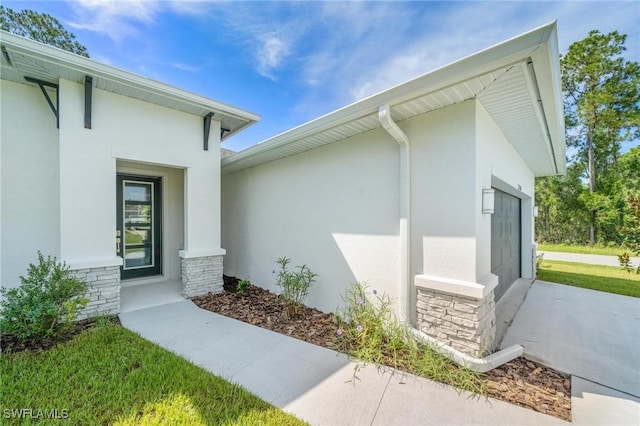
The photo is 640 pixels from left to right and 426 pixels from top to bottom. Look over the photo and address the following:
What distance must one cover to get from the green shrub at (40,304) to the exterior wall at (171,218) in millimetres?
3253

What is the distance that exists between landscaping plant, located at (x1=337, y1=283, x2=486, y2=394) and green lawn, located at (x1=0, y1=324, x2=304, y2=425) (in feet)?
5.23

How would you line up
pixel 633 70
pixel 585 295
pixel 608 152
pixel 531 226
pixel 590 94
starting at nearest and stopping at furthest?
pixel 585 295
pixel 531 226
pixel 633 70
pixel 590 94
pixel 608 152

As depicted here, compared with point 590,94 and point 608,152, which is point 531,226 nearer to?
point 590,94

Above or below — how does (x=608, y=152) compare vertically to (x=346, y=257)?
above

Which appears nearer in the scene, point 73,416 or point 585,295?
point 73,416

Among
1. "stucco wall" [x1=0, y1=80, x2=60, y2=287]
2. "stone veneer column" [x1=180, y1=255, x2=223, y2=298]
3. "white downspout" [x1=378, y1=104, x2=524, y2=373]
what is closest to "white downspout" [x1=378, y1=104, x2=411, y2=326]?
"white downspout" [x1=378, y1=104, x2=524, y2=373]

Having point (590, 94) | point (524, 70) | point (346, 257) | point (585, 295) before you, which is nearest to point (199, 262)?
point (346, 257)

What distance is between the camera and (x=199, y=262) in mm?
6387

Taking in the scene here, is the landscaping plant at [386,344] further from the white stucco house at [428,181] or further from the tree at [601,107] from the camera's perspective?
the tree at [601,107]

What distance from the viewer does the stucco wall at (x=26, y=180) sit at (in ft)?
16.0

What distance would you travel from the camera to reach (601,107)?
1862 cm

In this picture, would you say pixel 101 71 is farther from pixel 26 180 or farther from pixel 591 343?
pixel 591 343

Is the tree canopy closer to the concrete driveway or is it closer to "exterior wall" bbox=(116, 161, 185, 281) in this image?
the concrete driveway

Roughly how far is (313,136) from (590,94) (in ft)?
79.9
